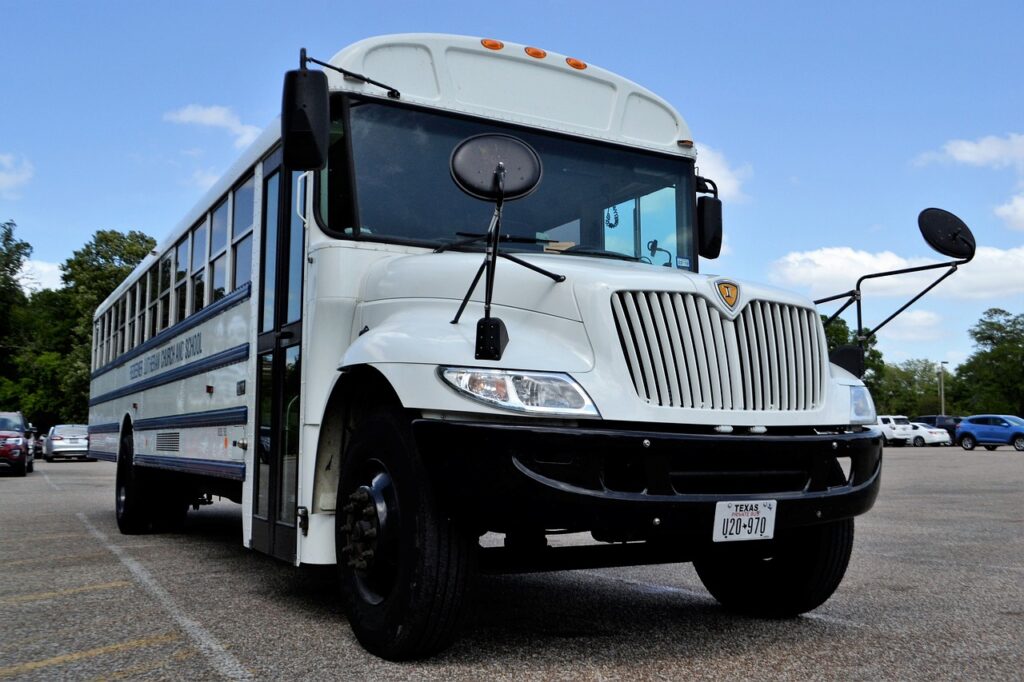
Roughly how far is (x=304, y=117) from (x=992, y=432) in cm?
4332

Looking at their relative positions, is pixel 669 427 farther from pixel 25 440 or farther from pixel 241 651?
pixel 25 440

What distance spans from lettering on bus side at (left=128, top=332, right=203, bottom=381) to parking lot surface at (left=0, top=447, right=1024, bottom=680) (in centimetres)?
145

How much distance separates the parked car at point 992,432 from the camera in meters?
41.6

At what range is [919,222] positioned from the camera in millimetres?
A: 4781

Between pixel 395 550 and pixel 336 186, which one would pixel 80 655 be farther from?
pixel 336 186

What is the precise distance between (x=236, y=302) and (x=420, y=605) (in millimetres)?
3026

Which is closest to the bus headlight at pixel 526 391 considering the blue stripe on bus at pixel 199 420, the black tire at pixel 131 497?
the blue stripe on bus at pixel 199 420

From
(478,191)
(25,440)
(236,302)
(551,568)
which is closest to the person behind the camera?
(478,191)

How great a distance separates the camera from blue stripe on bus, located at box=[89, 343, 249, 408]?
611 centimetres

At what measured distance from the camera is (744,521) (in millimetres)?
3945

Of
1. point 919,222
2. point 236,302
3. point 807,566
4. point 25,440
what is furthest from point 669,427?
point 25,440

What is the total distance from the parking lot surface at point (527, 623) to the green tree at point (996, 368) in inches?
3639

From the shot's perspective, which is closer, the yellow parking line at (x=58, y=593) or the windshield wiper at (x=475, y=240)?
the windshield wiper at (x=475, y=240)

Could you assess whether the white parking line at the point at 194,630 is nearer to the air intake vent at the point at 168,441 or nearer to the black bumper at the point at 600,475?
the air intake vent at the point at 168,441
